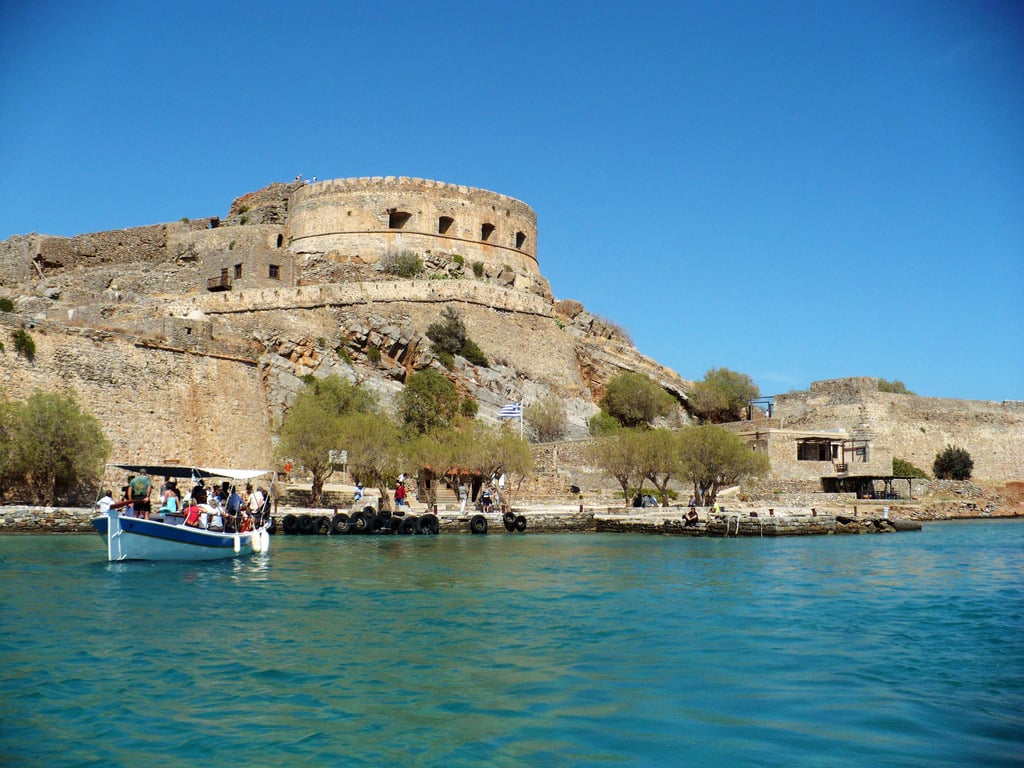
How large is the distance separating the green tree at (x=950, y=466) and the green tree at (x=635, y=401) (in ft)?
34.5

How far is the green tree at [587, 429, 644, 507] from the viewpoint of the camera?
103ft

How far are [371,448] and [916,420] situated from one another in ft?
73.6

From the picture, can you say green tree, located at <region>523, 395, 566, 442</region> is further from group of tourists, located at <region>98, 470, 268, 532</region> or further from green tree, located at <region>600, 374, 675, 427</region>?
group of tourists, located at <region>98, 470, 268, 532</region>

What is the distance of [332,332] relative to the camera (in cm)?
3819

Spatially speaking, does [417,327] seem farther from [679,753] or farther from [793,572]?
[679,753]

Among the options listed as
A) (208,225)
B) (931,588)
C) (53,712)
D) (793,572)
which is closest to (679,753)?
(53,712)

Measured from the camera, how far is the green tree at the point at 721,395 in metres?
43.8

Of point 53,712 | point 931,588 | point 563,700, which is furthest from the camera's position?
point 931,588

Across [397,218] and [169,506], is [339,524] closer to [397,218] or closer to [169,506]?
[169,506]

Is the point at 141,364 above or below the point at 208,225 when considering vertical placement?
below

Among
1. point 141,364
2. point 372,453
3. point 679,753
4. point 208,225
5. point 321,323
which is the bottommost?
point 679,753

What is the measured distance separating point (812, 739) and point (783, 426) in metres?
32.8

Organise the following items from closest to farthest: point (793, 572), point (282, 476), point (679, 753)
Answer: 1. point (679, 753)
2. point (793, 572)
3. point (282, 476)

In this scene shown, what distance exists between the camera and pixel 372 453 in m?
29.3
